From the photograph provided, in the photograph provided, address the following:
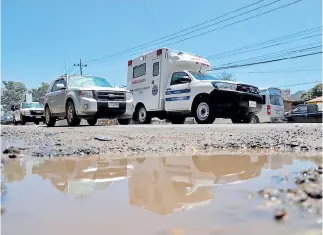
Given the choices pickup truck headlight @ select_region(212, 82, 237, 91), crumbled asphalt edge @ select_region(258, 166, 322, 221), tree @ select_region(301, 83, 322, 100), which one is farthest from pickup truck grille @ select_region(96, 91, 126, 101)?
tree @ select_region(301, 83, 322, 100)

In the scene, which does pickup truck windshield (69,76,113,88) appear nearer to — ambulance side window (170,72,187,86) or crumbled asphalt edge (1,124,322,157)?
ambulance side window (170,72,187,86)

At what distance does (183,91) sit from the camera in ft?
32.5

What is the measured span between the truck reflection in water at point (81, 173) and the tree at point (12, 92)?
7744cm

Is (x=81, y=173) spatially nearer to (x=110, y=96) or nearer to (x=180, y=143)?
(x=180, y=143)

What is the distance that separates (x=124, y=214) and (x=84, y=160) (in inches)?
72.0

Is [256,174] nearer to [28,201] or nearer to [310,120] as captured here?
[28,201]

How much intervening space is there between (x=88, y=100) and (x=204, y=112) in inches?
126

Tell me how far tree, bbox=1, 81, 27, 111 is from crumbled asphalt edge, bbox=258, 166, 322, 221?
79.2m

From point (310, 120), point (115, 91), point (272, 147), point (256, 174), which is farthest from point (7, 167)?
point (310, 120)

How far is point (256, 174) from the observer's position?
2.90 meters

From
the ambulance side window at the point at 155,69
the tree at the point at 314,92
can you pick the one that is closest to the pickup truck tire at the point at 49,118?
the ambulance side window at the point at 155,69

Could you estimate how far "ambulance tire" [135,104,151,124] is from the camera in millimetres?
12148

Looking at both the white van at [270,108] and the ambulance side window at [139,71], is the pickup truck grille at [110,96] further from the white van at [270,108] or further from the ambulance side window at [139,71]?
the white van at [270,108]

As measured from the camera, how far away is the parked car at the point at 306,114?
15062 mm
